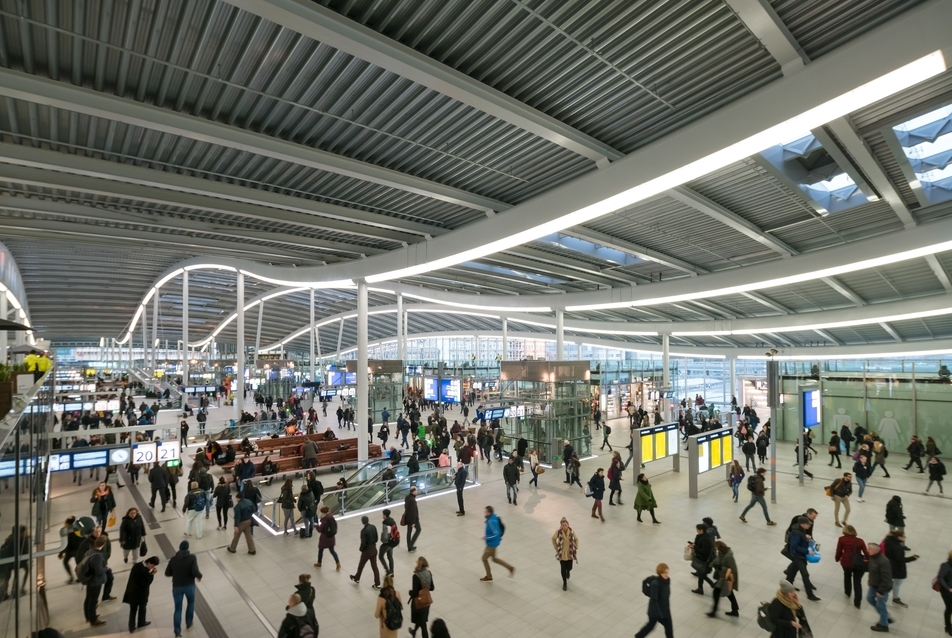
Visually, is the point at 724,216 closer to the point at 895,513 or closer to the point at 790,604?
the point at 895,513

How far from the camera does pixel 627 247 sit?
1588 cm

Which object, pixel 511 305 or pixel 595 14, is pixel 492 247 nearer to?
pixel 595 14

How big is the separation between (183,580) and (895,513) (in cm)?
1196

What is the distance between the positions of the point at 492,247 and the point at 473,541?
704cm

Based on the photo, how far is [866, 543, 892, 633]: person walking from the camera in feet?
21.7

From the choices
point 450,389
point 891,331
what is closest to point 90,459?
point 450,389

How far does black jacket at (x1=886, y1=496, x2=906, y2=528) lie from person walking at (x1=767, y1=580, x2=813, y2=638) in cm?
532

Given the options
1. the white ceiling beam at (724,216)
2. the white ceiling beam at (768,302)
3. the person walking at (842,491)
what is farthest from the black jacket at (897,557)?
the white ceiling beam at (768,302)

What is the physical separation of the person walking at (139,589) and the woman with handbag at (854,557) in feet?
33.2

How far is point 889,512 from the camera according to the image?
352 inches

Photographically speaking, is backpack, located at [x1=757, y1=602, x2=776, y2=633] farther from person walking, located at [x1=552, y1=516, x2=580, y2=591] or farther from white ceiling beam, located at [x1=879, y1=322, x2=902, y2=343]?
white ceiling beam, located at [x1=879, y1=322, x2=902, y2=343]

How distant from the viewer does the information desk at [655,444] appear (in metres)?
14.8

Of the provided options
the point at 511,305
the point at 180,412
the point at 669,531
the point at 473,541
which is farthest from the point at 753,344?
the point at 180,412

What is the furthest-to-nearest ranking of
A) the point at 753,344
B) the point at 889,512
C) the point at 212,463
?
the point at 753,344
the point at 212,463
the point at 889,512
